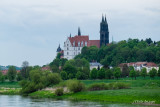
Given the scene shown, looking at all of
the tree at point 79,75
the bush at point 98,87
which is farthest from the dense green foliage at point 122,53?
the bush at point 98,87

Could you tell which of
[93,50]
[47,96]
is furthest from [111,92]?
[93,50]

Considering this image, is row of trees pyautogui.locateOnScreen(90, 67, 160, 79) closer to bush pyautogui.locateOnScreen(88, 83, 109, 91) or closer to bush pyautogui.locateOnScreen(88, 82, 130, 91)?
bush pyautogui.locateOnScreen(88, 82, 130, 91)

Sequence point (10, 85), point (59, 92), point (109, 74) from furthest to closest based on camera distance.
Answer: point (10, 85) → point (109, 74) → point (59, 92)

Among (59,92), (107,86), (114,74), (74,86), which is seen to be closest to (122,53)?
(114,74)

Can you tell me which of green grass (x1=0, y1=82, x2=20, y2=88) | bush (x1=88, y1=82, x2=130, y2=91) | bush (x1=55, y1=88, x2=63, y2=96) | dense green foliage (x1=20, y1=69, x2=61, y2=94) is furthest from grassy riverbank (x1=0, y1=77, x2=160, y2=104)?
green grass (x1=0, y1=82, x2=20, y2=88)

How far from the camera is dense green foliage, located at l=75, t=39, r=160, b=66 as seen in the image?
170125 mm

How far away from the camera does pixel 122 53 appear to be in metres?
175

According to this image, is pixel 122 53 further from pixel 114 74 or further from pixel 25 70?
pixel 114 74

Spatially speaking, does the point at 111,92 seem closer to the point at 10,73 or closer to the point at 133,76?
the point at 133,76

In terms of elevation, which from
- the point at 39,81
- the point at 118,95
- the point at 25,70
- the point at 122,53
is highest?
the point at 122,53

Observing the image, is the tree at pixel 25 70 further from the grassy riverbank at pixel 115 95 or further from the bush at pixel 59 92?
the bush at pixel 59 92

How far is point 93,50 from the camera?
190m

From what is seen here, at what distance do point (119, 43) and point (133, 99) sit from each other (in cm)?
12116

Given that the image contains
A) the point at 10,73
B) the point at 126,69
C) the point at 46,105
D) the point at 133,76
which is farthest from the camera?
the point at 10,73
